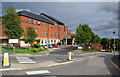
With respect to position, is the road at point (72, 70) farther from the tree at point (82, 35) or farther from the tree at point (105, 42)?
the tree at point (105, 42)

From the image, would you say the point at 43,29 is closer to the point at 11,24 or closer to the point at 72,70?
the point at 11,24

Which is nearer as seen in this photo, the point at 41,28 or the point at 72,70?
the point at 72,70

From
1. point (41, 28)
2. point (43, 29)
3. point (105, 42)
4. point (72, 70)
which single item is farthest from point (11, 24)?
point (105, 42)

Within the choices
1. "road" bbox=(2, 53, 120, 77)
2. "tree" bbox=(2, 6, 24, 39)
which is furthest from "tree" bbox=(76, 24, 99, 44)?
"road" bbox=(2, 53, 120, 77)

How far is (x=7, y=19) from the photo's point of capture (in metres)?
22.1

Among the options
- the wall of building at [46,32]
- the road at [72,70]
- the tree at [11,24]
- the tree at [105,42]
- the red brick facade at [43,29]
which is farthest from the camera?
the tree at [105,42]

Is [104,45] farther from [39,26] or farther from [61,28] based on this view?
[39,26]

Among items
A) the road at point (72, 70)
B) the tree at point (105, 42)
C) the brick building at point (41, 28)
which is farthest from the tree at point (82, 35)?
the tree at point (105, 42)

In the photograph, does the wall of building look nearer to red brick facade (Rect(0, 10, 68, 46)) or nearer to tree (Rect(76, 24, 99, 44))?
red brick facade (Rect(0, 10, 68, 46))

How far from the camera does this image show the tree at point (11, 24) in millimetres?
21531

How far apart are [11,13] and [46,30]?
24.6 m

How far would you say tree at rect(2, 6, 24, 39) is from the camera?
2153 cm

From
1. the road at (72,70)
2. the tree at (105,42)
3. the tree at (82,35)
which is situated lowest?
the road at (72,70)

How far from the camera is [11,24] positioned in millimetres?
21797
